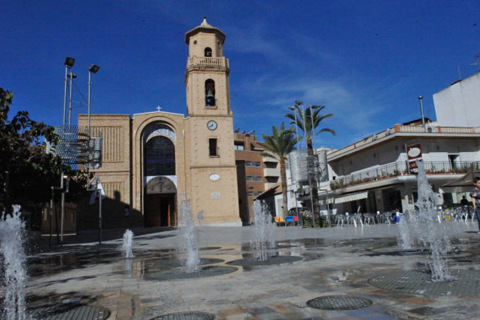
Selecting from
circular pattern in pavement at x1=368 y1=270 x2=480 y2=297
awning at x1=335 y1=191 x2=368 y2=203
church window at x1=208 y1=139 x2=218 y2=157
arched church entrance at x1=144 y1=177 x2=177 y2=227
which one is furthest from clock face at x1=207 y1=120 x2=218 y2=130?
circular pattern in pavement at x1=368 y1=270 x2=480 y2=297

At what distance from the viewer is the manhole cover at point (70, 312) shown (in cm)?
351

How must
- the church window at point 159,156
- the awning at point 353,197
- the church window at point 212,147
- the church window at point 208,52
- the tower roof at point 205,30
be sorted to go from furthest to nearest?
1. the church window at point 208,52
2. the tower roof at point 205,30
3. the church window at point 212,147
4. the church window at point 159,156
5. the awning at point 353,197

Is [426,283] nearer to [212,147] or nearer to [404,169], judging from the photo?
[404,169]

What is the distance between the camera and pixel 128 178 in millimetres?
32250

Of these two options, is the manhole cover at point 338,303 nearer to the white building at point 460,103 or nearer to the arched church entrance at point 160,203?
the arched church entrance at point 160,203

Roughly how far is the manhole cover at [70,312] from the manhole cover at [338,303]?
6.29 ft

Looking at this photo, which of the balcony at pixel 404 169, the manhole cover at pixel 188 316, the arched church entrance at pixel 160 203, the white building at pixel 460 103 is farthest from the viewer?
the arched church entrance at pixel 160 203

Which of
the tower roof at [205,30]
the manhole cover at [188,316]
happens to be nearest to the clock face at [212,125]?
the tower roof at [205,30]

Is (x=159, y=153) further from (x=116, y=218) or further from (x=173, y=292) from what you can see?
(x=173, y=292)

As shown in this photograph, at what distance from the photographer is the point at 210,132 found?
34125mm

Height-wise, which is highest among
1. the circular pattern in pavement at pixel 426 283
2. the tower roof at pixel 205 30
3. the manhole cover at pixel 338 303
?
the tower roof at pixel 205 30

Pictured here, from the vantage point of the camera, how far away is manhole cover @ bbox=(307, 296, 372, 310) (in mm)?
3354

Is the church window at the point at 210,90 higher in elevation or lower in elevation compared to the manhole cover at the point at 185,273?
higher

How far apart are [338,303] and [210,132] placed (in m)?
31.1
